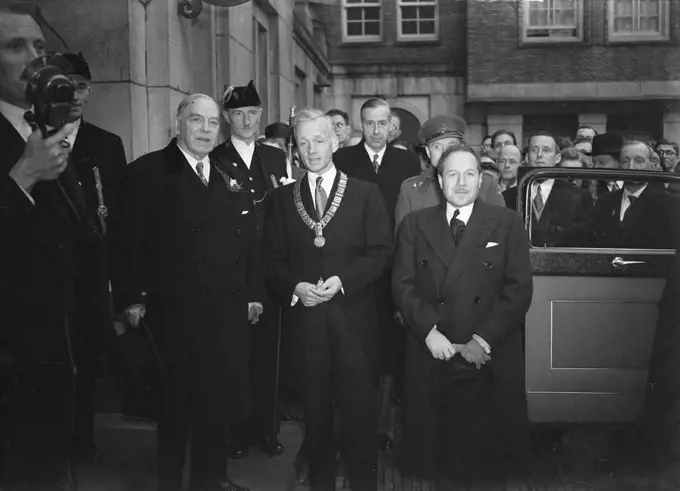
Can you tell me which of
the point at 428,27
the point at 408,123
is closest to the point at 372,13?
the point at 428,27

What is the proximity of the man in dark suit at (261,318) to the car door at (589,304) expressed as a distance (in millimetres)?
1587

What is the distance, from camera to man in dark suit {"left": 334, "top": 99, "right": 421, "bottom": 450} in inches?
198

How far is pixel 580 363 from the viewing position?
4.57 meters

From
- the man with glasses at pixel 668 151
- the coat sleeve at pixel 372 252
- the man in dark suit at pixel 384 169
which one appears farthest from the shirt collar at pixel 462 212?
the man with glasses at pixel 668 151

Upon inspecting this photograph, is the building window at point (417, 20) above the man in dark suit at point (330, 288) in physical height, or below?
above

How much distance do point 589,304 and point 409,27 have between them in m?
2.48

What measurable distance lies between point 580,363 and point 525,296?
974mm

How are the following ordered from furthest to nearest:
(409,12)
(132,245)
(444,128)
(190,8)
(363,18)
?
(409,12), (363,18), (190,8), (444,128), (132,245)

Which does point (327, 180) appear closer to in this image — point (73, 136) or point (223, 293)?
point (223, 293)

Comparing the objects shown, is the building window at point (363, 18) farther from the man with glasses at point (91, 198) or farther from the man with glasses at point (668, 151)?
the man with glasses at point (668, 151)

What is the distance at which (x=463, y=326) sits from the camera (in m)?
3.93

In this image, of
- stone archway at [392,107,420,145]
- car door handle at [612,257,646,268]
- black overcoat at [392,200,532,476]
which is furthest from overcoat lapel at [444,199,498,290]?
stone archway at [392,107,420,145]

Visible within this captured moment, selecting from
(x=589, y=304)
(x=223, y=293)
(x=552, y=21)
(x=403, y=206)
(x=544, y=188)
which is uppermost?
(x=552, y=21)

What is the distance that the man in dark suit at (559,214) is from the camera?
15.0 feet
